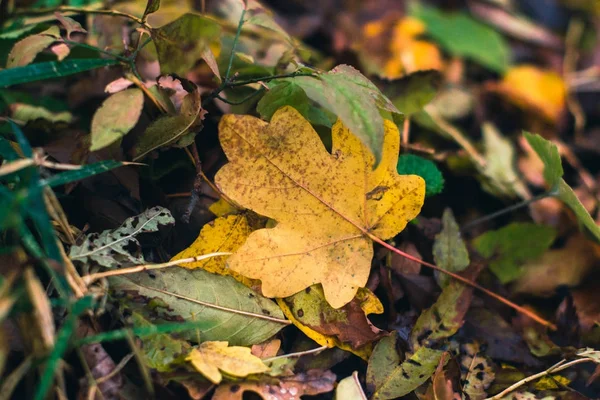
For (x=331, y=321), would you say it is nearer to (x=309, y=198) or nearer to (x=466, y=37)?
(x=309, y=198)

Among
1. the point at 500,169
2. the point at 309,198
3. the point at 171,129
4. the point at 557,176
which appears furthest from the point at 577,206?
the point at 171,129


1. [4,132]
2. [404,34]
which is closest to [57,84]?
[4,132]

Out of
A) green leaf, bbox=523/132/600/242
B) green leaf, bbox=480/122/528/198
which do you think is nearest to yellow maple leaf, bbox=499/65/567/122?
green leaf, bbox=480/122/528/198

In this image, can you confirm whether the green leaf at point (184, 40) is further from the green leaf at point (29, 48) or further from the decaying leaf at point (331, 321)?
the decaying leaf at point (331, 321)

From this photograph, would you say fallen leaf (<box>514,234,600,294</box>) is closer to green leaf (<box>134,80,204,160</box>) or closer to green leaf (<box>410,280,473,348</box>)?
green leaf (<box>410,280,473,348</box>)

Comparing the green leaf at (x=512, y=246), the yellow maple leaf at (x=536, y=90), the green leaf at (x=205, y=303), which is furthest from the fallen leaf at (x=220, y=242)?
the yellow maple leaf at (x=536, y=90)

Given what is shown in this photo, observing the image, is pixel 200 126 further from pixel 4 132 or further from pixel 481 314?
pixel 481 314
